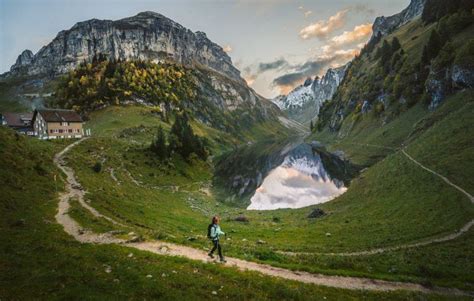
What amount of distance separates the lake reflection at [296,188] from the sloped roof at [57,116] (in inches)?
2547

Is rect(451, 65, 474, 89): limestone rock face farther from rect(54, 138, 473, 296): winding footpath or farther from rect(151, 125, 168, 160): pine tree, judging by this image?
rect(151, 125, 168, 160): pine tree

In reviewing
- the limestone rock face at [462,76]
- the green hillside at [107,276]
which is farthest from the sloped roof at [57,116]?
the limestone rock face at [462,76]

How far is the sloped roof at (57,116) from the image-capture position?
91.9m

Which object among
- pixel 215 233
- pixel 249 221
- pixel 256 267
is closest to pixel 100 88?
pixel 249 221

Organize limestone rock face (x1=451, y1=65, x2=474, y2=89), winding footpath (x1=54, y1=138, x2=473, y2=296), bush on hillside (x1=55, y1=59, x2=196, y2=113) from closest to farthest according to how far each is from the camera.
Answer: winding footpath (x1=54, y1=138, x2=473, y2=296) < limestone rock face (x1=451, y1=65, x2=474, y2=89) < bush on hillside (x1=55, y1=59, x2=196, y2=113)

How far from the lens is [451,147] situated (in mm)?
52219

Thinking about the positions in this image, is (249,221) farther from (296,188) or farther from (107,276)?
(296,188)

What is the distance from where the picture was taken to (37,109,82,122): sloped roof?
9194cm

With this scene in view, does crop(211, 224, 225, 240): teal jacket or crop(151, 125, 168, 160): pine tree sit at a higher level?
crop(151, 125, 168, 160): pine tree

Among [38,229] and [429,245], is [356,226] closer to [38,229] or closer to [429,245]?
[429,245]

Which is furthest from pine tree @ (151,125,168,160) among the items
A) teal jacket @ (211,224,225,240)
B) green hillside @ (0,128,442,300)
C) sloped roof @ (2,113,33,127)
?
teal jacket @ (211,224,225,240)

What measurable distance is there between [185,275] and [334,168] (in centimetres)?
9600

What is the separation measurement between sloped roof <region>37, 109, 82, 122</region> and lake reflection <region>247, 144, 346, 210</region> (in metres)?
64.7

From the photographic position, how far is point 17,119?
10481 cm
